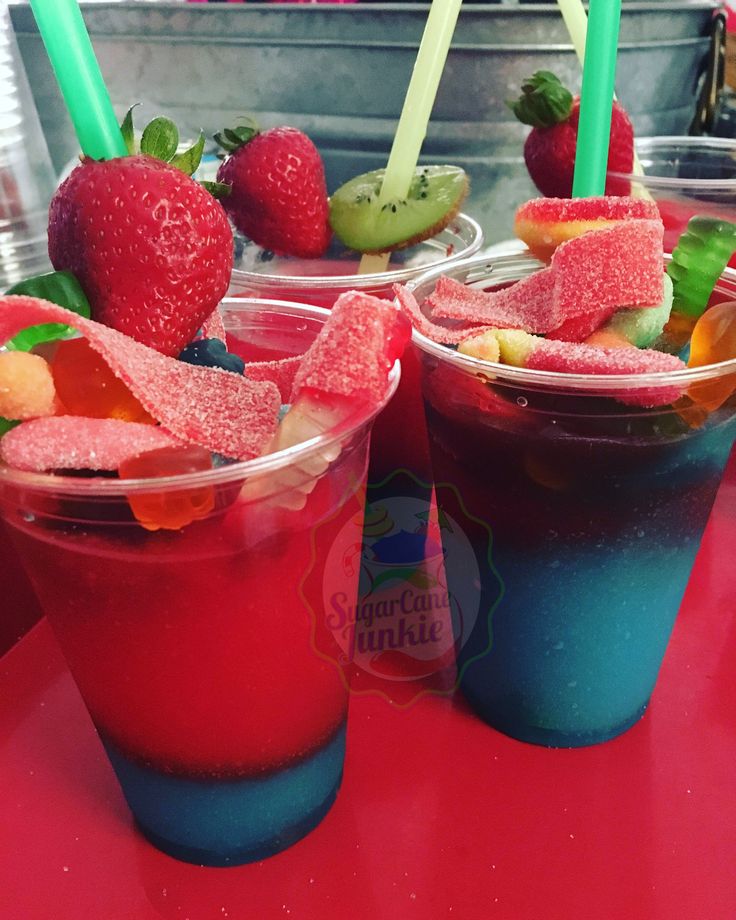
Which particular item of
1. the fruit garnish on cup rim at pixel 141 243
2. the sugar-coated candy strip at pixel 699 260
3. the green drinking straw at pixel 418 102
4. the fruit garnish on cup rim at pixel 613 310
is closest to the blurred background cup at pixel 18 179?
the green drinking straw at pixel 418 102

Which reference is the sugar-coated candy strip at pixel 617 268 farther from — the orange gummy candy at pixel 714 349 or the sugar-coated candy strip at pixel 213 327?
the sugar-coated candy strip at pixel 213 327

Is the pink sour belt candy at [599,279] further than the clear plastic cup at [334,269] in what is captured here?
No

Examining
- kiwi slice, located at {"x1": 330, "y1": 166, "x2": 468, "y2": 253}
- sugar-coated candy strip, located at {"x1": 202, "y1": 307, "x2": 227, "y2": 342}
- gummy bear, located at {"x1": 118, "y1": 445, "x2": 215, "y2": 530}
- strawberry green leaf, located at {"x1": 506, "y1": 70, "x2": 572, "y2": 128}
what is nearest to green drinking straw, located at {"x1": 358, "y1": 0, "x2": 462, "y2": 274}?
kiwi slice, located at {"x1": 330, "y1": 166, "x2": 468, "y2": 253}

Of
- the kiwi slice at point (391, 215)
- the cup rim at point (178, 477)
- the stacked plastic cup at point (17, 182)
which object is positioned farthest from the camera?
the stacked plastic cup at point (17, 182)

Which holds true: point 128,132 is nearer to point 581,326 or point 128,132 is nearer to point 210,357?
point 210,357

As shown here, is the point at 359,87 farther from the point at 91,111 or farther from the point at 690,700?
the point at 690,700

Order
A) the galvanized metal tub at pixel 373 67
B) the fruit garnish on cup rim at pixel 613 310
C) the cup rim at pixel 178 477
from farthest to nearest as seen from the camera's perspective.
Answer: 1. the galvanized metal tub at pixel 373 67
2. the fruit garnish on cup rim at pixel 613 310
3. the cup rim at pixel 178 477

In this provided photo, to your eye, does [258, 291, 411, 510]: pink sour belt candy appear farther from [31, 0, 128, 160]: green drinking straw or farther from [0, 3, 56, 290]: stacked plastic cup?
[0, 3, 56, 290]: stacked plastic cup
